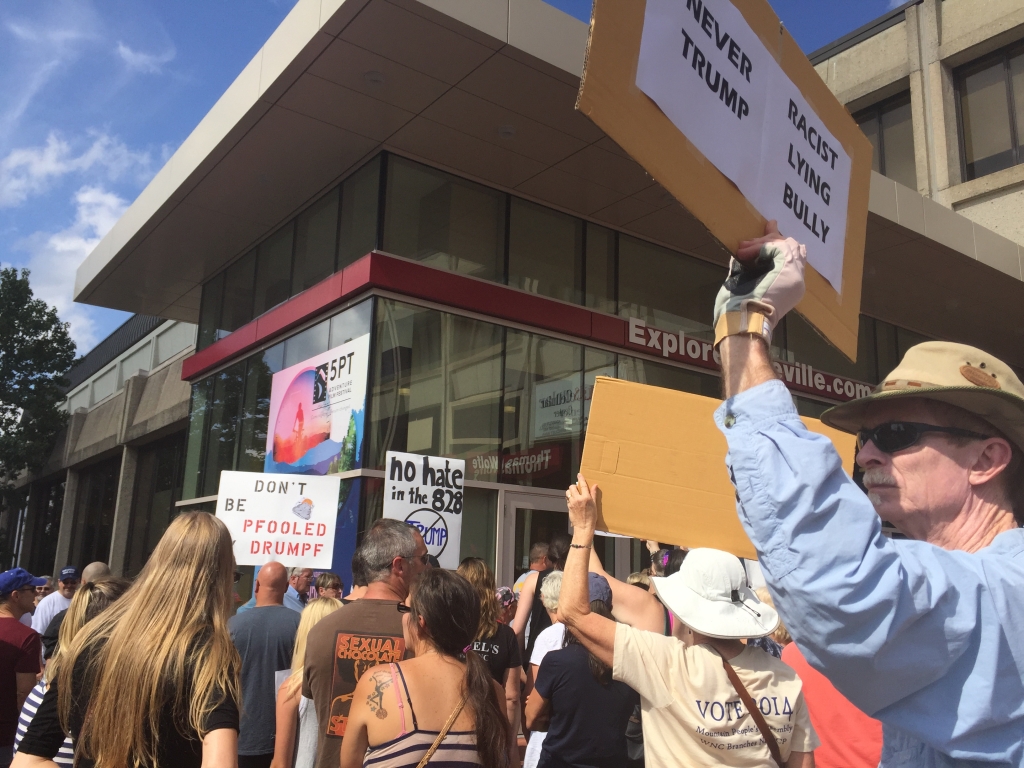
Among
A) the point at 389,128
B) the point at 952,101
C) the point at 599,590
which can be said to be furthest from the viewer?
the point at 952,101

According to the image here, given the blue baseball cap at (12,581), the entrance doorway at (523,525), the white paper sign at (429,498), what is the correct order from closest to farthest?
the blue baseball cap at (12,581), the white paper sign at (429,498), the entrance doorway at (523,525)

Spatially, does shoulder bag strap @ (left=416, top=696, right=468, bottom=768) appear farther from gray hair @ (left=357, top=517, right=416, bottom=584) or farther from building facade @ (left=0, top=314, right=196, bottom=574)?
building facade @ (left=0, top=314, right=196, bottom=574)

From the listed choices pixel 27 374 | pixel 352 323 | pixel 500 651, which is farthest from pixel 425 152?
pixel 27 374

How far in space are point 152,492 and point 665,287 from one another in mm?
14261

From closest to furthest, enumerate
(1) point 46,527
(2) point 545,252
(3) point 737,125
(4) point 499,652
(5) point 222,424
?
1. (3) point 737,125
2. (4) point 499,652
3. (2) point 545,252
4. (5) point 222,424
5. (1) point 46,527

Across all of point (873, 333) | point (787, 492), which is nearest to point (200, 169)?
point (787, 492)

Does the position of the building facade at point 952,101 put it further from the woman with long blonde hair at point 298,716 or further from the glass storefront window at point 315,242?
the woman with long blonde hair at point 298,716

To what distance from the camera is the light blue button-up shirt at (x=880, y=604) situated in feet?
3.58

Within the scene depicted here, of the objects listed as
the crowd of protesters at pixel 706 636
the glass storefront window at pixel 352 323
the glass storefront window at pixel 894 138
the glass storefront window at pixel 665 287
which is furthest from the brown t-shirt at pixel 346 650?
the glass storefront window at pixel 894 138

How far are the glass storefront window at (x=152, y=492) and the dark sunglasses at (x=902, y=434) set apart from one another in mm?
18602

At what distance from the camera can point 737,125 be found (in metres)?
1.81

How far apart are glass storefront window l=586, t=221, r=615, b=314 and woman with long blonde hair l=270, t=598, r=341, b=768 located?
7.95 meters

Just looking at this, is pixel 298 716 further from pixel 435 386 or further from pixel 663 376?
pixel 663 376

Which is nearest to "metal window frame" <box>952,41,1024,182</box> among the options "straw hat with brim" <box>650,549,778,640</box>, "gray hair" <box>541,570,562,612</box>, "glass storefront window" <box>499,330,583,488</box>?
"glass storefront window" <box>499,330,583,488</box>
